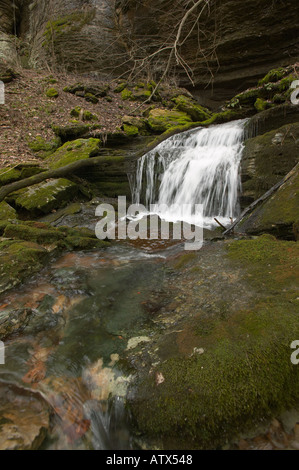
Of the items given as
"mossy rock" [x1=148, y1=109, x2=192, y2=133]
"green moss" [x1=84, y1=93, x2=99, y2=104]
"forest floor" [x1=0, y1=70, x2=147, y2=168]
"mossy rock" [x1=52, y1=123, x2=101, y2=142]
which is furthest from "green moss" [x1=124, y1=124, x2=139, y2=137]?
"green moss" [x1=84, y1=93, x2=99, y2=104]

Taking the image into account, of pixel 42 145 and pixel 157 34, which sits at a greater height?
pixel 157 34

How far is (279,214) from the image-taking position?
13.5 ft

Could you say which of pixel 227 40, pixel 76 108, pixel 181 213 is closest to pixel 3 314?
pixel 181 213

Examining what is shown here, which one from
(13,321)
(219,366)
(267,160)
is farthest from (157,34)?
(219,366)

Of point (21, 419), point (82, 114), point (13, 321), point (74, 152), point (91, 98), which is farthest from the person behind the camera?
point (91, 98)

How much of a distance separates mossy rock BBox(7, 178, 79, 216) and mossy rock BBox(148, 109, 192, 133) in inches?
193

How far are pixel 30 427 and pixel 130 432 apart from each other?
634mm

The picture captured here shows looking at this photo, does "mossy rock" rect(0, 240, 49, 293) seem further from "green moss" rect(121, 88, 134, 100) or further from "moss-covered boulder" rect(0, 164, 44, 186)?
"green moss" rect(121, 88, 134, 100)

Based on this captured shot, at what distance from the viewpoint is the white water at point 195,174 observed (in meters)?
6.70

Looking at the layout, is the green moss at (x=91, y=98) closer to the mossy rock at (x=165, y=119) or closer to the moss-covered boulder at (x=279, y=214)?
the mossy rock at (x=165, y=119)

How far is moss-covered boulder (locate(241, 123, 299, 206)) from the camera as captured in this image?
548 centimetres

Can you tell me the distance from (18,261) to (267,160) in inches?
222

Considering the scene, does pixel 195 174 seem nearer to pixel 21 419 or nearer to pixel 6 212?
pixel 6 212

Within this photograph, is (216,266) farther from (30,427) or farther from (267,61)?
(267,61)
